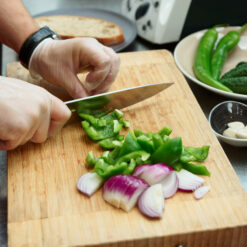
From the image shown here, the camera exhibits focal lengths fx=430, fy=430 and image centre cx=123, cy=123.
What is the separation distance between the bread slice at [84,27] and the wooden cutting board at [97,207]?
2.38 feet

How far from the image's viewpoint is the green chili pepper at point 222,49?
6.53 feet

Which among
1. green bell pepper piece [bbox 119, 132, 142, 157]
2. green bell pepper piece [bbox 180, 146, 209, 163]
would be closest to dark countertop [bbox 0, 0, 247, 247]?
green bell pepper piece [bbox 180, 146, 209, 163]

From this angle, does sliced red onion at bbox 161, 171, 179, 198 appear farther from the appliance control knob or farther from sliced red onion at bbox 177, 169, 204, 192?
the appliance control knob

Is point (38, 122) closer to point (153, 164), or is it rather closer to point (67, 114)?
point (67, 114)

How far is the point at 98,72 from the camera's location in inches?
65.0

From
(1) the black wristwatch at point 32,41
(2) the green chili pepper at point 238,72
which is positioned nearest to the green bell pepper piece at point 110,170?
(1) the black wristwatch at point 32,41

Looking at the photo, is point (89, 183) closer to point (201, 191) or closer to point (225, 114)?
point (201, 191)

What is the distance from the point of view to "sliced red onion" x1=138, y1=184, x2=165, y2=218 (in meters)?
1.23

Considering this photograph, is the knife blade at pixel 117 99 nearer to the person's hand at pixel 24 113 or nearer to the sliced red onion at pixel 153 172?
the person's hand at pixel 24 113

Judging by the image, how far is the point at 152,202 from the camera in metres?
1.24

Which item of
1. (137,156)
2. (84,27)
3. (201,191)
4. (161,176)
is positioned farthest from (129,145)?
(84,27)

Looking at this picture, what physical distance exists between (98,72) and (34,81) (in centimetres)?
34

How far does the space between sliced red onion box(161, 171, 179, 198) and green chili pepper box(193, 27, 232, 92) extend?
636mm

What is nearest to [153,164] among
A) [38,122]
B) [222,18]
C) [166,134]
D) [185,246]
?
[166,134]
